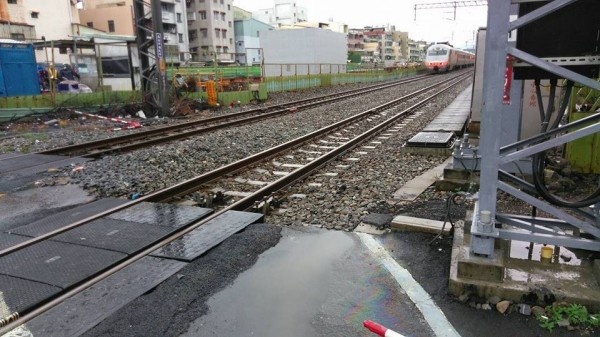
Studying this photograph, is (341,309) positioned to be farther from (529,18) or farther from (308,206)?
(308,206)

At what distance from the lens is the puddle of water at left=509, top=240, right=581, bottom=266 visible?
3594mm

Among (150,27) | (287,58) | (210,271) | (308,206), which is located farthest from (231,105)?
(287,58)

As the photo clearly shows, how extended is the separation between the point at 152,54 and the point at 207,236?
14224mm

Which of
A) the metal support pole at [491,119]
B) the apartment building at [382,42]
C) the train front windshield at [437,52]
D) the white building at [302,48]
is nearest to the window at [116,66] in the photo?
the white building at [302,48]

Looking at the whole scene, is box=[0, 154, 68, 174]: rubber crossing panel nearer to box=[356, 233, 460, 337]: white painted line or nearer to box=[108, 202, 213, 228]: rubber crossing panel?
box=[108, 202, 213, 228]: rubber crossing panel

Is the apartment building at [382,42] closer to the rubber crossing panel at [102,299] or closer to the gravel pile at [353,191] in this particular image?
the gravel pile at [353,191]

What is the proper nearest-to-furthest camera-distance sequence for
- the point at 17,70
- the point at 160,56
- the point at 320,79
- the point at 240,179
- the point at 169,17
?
the point at 240,179 < the point at 160,56 < the point at 17,70 < the point at 320,79 < the point at 169,17

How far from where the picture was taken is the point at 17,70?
16.7m

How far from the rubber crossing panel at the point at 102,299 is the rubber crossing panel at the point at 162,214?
103 centimetres

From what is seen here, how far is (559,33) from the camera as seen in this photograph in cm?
305

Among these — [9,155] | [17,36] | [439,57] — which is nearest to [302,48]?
[439,57]

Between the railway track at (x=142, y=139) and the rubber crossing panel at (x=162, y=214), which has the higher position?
the railway track at (x=142, y=139)

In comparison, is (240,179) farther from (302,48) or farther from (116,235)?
(302,48)

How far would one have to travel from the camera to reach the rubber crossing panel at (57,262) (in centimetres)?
362
